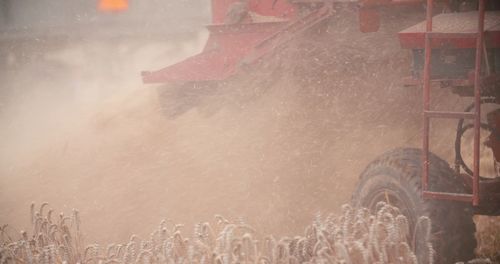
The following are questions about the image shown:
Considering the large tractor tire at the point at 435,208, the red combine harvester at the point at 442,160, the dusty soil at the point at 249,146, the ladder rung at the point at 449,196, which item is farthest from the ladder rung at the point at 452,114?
the dusty soil at the point at 249,146

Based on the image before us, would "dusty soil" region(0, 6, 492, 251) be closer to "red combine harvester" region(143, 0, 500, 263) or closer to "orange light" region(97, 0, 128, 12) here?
"red combine harvester" region(143, 0, 500, 263)

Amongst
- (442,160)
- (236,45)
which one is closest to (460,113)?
(442,160)

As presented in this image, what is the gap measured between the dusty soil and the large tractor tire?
184 centimetres

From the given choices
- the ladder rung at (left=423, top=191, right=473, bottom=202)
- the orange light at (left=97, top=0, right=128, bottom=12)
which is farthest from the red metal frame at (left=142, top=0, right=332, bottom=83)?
the orange light at (left=97, top=0, right=128, bottom=12)

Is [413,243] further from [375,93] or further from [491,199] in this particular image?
[375,93]

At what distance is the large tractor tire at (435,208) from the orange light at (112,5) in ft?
56.6

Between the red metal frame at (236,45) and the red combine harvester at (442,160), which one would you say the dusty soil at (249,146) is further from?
the red combine harvester at (442,160)

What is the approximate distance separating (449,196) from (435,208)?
0.17 meters

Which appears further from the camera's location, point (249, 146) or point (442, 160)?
point (249, 146)

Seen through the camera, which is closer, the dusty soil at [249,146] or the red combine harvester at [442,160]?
the red combine harvester at [442,160]

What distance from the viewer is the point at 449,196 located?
12.7ft

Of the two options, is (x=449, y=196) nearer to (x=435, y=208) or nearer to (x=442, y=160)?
(x=435, y=208)

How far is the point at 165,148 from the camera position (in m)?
7.63

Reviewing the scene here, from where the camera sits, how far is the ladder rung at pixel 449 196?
12.5ft
